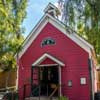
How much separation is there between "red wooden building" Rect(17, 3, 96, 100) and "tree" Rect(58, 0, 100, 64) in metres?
9.80

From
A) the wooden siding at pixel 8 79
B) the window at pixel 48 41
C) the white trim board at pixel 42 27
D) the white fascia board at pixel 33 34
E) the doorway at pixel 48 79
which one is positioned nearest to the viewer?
the white trim board at pixel 42 27

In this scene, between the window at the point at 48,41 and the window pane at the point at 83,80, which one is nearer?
the window pane at the point at 83,80

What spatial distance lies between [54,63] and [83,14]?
448 inches

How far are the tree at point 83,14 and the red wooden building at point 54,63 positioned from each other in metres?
9.80

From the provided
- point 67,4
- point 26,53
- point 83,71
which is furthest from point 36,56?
point 67,4

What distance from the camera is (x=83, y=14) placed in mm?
9703

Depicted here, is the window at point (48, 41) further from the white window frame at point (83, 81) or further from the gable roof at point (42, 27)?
the white window frame at point (83, 81)

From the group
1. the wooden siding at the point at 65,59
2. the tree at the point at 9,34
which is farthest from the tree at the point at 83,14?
the wooden siding at the point at 65,59

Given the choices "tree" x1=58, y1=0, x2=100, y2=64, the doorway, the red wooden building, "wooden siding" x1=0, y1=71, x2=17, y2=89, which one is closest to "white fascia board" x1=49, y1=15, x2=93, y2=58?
the red wooden building

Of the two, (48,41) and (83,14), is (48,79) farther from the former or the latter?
(83,14)

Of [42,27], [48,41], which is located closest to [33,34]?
[42,27]

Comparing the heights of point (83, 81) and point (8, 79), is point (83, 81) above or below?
below

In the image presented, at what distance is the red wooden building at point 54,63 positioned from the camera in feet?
64.6

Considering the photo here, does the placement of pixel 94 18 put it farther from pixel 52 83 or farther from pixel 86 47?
pixel 52 83
